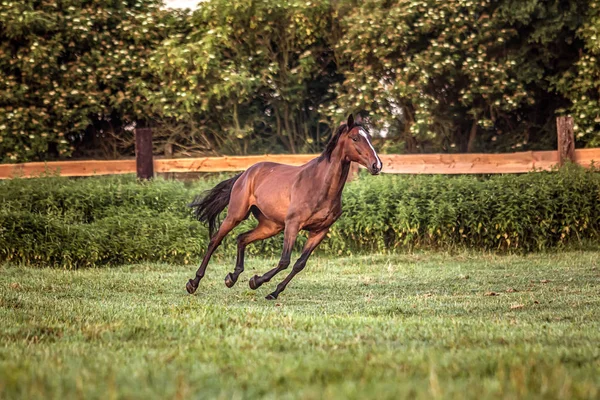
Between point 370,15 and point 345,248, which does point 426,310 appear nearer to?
point 345,248

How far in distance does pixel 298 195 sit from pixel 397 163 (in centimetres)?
652

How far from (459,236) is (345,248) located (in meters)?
1.98

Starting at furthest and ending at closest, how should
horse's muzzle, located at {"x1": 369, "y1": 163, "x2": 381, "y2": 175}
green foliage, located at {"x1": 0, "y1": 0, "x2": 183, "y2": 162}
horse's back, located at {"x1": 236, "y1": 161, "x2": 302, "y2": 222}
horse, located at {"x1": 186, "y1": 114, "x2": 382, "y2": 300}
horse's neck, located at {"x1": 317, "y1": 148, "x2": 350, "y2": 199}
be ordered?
green foliage, located at {"x1": 0, "y1": 0, "x2": 183, "y2": 162} → horse's back, located at {"x1": 236, "y1": 161, "x2": 302, "y2": 222} → horse's neck, located at {"x1": 317, "y1": 148, "x2": 350, "y2": 199} → horse, located at {"x1": 186, "y1": 114, "x2": 382, "y2": 300} → horse's muzzle, located at {"x1": 369, "y1": 163, "x2": 381, "y2": 175}

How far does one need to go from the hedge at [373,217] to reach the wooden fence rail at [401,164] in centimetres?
36

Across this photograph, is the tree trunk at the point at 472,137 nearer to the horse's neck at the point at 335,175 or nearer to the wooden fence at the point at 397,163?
the wooden fence at the point at 397,163

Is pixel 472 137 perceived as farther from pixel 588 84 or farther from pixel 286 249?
pixel 286 249

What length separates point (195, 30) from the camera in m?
20.8

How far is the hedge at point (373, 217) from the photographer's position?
13.5 meters

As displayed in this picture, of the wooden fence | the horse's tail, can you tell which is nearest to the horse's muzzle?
the horse's tail

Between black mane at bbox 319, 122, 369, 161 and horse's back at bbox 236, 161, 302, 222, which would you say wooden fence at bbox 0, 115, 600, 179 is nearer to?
horse's back at bbox 236, 161, 302, 222

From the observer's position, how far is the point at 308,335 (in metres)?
6.20

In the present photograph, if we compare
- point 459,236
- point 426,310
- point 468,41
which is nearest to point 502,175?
point 459,236

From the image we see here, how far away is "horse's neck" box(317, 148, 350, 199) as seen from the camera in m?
9.41

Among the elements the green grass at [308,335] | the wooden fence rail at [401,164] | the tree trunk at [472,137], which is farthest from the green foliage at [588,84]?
the green grass at [308,335]
